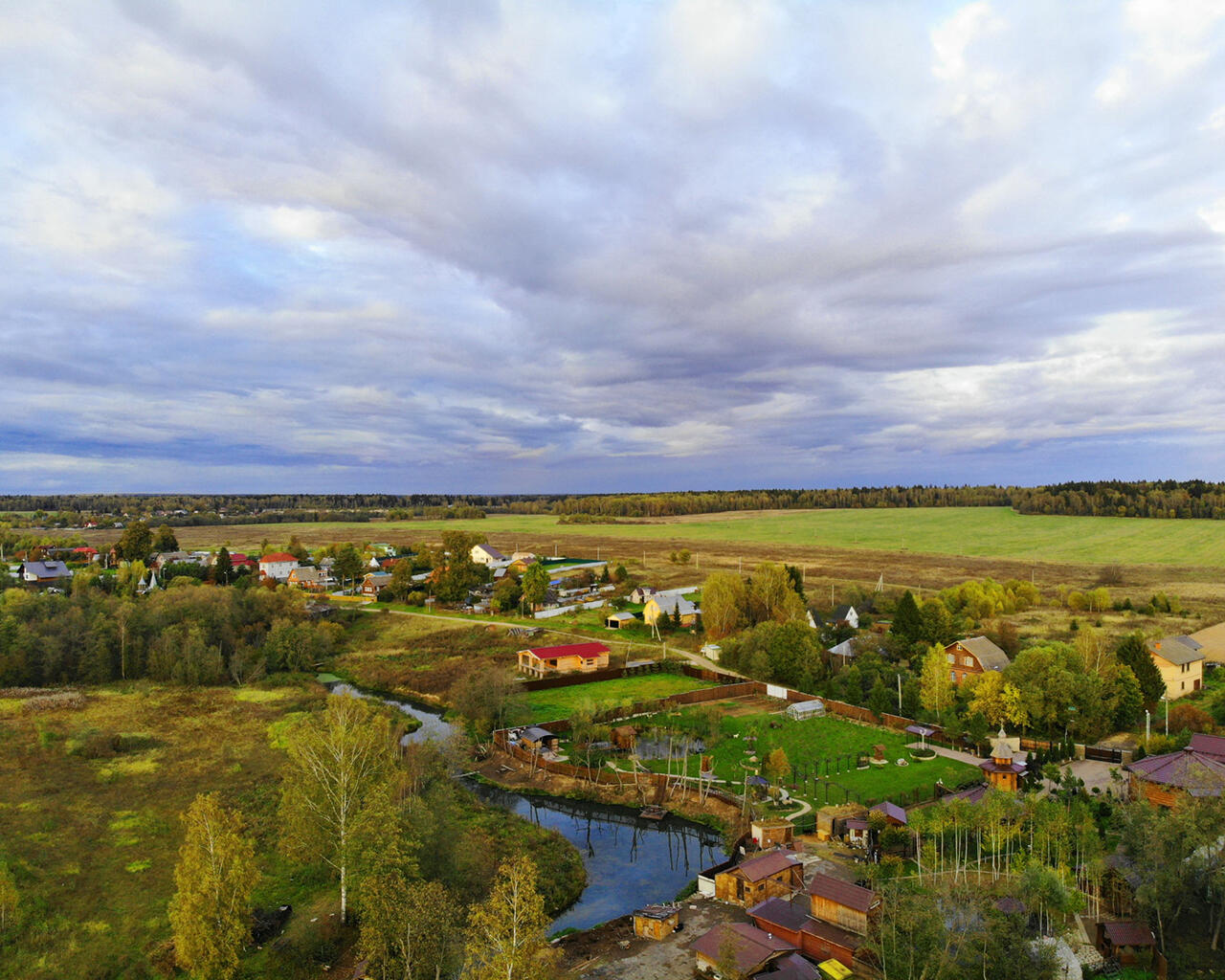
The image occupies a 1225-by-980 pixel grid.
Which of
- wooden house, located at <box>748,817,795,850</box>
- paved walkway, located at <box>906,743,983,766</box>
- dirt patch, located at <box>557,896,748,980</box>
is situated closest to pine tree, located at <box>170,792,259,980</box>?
dirt patch, located at <box>557,896,748,980</box>

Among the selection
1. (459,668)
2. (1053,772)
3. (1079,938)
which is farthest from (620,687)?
(1079,938)

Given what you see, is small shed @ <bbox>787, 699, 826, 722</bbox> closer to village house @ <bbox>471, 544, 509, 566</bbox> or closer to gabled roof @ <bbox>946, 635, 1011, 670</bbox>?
gabled roof @ <bbox>946, 635, 1011, 670</bbox>

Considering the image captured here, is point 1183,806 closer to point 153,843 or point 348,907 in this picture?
point 348,907

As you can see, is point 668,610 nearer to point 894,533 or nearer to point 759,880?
point 759,880

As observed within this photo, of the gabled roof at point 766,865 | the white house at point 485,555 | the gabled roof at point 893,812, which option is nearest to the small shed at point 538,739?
the gabled roof at point 766,865

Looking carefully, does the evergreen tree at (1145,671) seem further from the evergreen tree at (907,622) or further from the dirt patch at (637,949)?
the dirt patch at (637,949)

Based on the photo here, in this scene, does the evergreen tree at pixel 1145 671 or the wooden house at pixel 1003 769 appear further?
the evergreen tree at pixel 1145 671
